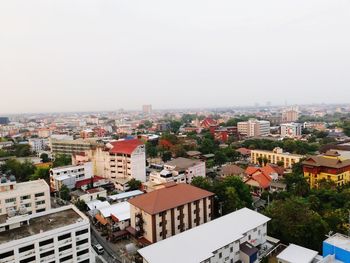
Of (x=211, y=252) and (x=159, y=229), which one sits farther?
(x=159, y=229)

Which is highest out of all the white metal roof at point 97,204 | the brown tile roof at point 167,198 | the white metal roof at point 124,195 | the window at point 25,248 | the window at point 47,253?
the brown tile roof at point 167,198

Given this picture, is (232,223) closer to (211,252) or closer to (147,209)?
(211,252)

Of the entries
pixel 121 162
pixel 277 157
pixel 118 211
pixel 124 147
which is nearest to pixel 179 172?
pixel 121 162

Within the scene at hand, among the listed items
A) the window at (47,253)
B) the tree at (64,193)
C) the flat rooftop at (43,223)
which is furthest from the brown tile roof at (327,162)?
the window at (47,253)

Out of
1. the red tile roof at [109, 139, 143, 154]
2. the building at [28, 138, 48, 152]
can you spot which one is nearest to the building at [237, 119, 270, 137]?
the red tile roof at [109, 139, 143, 154]

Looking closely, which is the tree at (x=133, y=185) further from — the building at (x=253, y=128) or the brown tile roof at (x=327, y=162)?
the building at (x=253, y=128)

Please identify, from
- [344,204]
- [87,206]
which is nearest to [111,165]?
[87,206]
